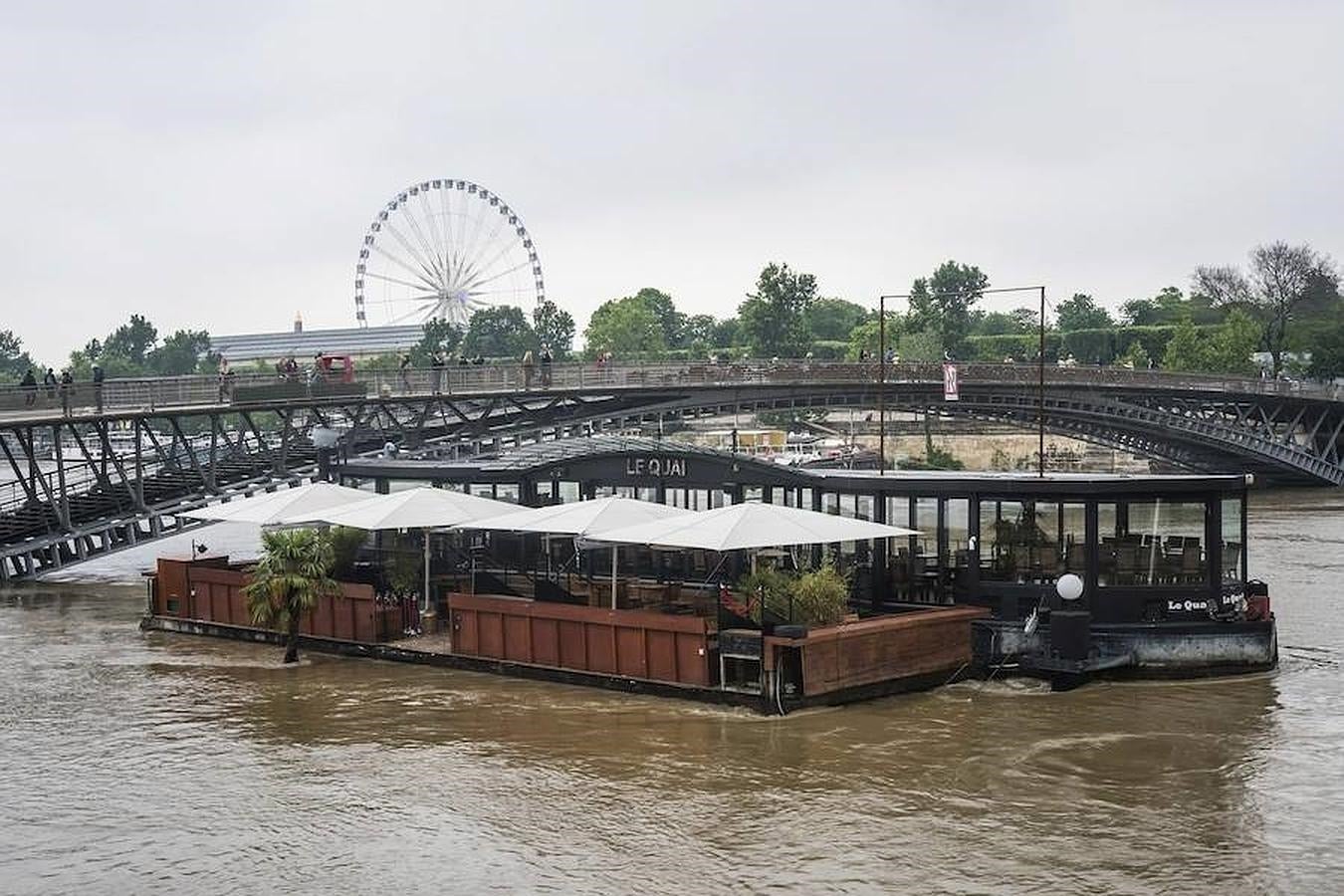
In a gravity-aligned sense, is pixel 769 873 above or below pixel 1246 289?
below

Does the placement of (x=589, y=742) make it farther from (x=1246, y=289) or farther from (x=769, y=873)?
(x=1246, y=289)

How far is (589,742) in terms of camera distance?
2388 centimetres

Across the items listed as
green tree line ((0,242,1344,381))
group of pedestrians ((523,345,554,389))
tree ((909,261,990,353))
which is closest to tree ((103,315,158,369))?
green tree line ((0,242,1344,381))

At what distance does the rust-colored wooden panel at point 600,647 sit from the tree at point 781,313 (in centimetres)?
11376

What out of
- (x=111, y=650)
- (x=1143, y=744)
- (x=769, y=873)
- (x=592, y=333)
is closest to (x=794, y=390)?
(x=111, y=650)

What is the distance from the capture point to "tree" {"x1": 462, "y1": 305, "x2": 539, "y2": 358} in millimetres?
153625

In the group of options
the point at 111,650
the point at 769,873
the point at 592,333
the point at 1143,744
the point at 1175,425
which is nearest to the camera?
the point at 769,873

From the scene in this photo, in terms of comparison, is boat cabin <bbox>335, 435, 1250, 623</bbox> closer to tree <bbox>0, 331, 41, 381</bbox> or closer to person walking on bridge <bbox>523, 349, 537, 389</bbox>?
person walking on bridge <bbox>523, 349, 537, 389</bbox>

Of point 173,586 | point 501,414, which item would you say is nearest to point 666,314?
point 501,414

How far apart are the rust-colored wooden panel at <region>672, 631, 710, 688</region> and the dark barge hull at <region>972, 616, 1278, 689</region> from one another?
16.7 ft

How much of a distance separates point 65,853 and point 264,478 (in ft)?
103

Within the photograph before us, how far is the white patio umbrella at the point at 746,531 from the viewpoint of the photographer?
25.6 meters

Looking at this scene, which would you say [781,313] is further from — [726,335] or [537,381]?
[537,381]

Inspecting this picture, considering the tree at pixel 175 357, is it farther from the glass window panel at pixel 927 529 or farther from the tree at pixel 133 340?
the glass window panel at pixel 927 529
